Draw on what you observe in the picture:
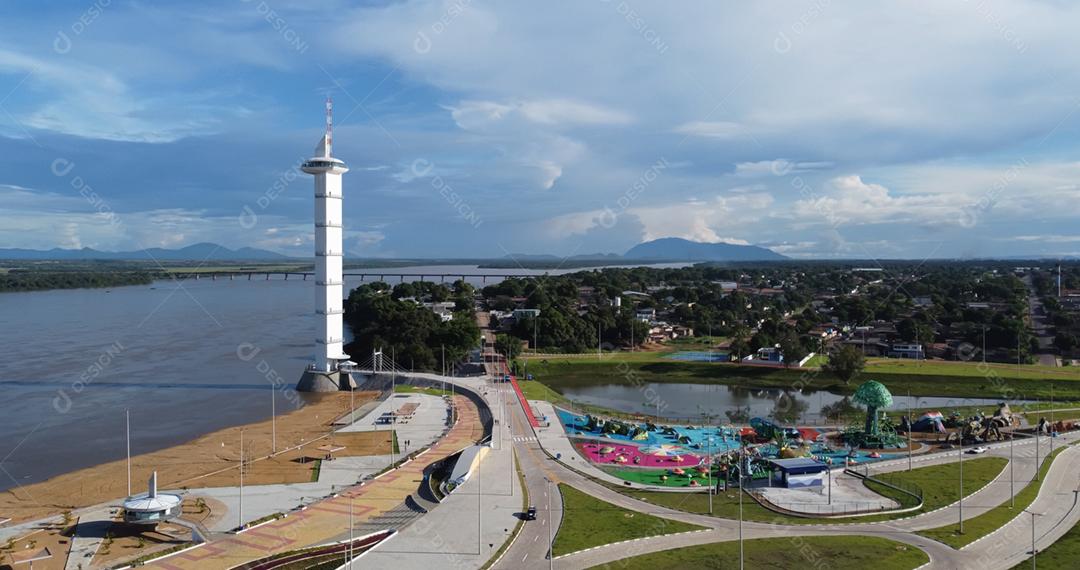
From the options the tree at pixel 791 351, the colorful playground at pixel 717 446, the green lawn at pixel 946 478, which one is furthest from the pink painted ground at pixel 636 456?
the tree at pixel 791 351

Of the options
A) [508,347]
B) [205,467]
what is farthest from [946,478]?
[508,347]

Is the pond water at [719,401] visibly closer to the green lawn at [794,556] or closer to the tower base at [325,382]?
the tower base at [325,382]

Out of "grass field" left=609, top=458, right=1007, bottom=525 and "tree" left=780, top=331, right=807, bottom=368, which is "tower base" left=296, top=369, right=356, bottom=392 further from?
"tree" left=780, top=331, right=807, bottom=368

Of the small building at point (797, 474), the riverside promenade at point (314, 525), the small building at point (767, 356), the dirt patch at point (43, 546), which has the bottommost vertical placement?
the dirt patch at point (43, 546)

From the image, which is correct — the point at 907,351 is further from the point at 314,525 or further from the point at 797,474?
the point at 314,525

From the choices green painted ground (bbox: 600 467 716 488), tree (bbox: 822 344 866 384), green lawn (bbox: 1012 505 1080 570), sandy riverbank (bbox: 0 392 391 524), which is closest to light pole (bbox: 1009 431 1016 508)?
green lawn (bbox: 1012 505 1080 570)

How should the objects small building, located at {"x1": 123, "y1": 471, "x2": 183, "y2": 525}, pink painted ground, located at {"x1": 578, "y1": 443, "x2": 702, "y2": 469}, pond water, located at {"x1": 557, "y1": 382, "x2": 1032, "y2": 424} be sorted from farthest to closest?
pond water, located at {"x1": 557, "y1": 382, "x2": 1032, "y2": 424} < pink painted ground, located at {"x1": 578, "y1": 443, "x2": 702, "y2": 469} < small building, located at {"x1": 123, "y1": 471, "x2": 183, "y2": 525}
